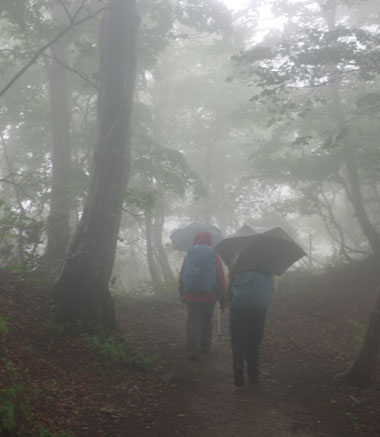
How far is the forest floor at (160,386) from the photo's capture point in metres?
4.60

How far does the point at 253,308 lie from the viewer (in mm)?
6016

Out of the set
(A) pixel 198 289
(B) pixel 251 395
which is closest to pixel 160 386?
(B) pixel 251 395

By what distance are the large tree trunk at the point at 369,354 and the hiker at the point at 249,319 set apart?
147 centimetres

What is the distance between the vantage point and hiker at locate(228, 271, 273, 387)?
603 centimetres

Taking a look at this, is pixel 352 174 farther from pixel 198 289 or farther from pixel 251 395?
pixel 251 395

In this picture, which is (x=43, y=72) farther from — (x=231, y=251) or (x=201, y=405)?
(x=201, y=405)

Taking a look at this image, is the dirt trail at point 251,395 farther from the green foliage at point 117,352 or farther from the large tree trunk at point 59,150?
A: the large tree trunk at point 59,150

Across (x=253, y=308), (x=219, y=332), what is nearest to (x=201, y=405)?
(x=253, y=308)

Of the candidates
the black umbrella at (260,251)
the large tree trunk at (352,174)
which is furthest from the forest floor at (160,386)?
the large tree trunk at (352,174)

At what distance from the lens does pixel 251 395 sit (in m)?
5.79

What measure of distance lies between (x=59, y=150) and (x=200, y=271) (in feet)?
27.1

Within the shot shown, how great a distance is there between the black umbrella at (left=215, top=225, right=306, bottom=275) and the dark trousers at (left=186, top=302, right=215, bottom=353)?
1.24 metres

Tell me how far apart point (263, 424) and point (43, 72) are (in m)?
14.3

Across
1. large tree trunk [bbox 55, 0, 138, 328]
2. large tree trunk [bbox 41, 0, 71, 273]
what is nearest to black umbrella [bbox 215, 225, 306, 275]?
large tree trunk [bbox 55, 0, 138, 328]
